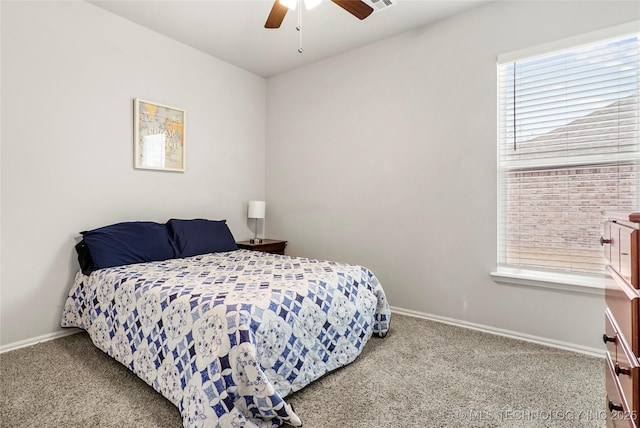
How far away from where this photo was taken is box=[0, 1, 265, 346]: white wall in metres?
2.43

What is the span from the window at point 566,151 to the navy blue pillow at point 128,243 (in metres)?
2.90

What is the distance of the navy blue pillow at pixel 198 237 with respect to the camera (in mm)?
3080

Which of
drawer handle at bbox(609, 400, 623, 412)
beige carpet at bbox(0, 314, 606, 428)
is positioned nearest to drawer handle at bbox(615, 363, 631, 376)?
drawer handle at bbox(609, 400, 623, 412)

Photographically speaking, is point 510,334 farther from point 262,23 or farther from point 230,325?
point 262,23

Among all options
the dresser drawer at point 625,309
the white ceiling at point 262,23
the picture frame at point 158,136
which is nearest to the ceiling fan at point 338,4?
the white ceiling at point 262,23

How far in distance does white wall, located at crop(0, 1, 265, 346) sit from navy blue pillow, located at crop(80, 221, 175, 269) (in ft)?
0.90

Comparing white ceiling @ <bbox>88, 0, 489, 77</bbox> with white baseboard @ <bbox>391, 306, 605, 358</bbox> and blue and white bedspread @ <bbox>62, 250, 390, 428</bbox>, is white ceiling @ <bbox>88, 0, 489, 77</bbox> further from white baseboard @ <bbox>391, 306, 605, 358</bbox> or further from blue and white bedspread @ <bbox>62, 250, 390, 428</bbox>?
white baseboard @ <bbox>391, 306, 605, 358</bbox>

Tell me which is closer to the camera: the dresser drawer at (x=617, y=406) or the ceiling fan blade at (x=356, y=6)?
the dresser drawer at (x=617, y=406)

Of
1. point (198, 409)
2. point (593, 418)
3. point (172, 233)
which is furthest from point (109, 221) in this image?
point (593, 418)

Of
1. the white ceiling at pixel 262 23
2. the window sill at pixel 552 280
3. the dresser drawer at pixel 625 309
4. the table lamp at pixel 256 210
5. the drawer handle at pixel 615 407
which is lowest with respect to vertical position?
the drawer handle at pixel 615 407

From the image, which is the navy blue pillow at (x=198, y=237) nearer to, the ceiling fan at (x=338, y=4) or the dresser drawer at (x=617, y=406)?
the ceiling fan at (x=338, y=4)

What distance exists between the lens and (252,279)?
2.17 meters

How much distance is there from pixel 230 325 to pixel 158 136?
2.49m

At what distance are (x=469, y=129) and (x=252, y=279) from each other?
2.18 meters
